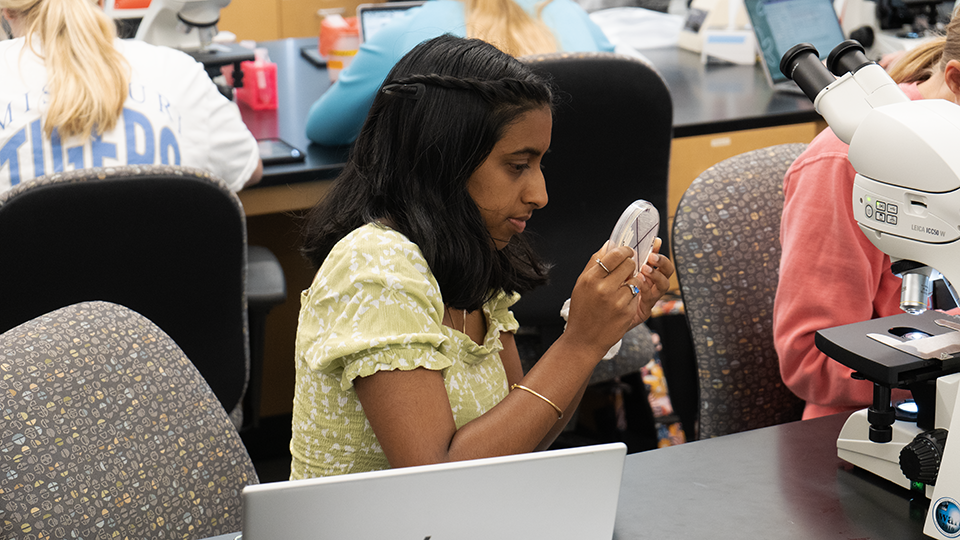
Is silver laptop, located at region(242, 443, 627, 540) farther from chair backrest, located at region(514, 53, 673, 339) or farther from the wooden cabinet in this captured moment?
the wooden cabinet

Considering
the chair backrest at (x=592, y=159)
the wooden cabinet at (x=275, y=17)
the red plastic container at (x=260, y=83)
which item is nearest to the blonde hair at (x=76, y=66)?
the red plastic container at (x=260, y=83)

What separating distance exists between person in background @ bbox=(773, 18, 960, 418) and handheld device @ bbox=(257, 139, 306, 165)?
1140mm

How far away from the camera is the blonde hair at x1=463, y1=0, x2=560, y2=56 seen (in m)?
2.10

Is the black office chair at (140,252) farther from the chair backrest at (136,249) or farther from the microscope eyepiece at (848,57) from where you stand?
the microscope eyepiece at (848,57)

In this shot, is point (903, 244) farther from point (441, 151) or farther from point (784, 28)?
point (784, 28)

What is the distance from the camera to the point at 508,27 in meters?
2.14

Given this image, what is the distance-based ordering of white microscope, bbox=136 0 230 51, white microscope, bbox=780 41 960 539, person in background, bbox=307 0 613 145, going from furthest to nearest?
1. white microscope, bbox=136 0 230 51
2. person in background, bbox=307 0 613 145
3. white microscope, bbox=780 41 960 539

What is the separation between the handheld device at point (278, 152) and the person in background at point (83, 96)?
0.21 metres

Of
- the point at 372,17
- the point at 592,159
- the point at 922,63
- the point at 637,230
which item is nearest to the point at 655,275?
the point at 637,230

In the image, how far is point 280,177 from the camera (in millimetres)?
2057

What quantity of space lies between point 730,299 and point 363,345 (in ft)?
2.26

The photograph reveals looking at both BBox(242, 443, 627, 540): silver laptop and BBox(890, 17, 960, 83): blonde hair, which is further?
BBox(890, 17, 960, 83): blonde hair

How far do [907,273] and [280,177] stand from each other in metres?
1.39

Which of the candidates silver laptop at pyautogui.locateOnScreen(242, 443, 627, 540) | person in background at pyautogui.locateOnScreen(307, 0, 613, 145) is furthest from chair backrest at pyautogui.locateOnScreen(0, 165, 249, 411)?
silver laptop at pyautogui.locateOnScreen(242, 443, 627, 540)
